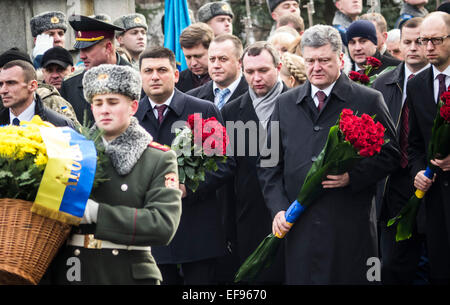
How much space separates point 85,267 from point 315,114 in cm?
235

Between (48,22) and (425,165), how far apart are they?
5.33 metres

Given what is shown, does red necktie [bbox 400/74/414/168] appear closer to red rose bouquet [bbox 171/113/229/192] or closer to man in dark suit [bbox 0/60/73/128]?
red rose bouquet [bbox 171/113/229/192]

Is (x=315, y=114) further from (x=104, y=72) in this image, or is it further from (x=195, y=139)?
(x=104, y=72)

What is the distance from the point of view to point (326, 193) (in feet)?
20.3

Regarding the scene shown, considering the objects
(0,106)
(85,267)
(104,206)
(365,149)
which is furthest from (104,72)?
(0,106)

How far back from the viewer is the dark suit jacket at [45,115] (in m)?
6.85

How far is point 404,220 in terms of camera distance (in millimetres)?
6984

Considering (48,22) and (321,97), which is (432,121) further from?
(48,22)

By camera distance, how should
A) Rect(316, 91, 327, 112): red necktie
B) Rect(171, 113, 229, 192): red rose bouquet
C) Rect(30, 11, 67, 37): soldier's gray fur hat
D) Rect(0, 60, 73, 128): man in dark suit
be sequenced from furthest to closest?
Rect(30, 11, 67, 37): soldier's gray fur hat, Rect(0, 60, 73, 128): man in dark suit, Rect(316, 91, 327, 112): red necktie, Rect(171, 113, 229, 192): red rose bouquet

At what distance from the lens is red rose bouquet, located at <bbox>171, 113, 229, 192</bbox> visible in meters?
6.34

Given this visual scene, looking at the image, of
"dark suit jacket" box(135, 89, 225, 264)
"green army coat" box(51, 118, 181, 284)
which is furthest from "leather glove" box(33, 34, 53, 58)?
"green army coat" box(51, 118, 181, 284)

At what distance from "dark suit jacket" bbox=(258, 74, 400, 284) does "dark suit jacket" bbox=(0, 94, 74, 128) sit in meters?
1.70

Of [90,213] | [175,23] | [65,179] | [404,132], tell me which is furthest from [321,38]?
[175,23]

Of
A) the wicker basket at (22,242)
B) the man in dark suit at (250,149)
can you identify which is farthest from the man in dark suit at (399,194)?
the wicker basket at (22,242)
